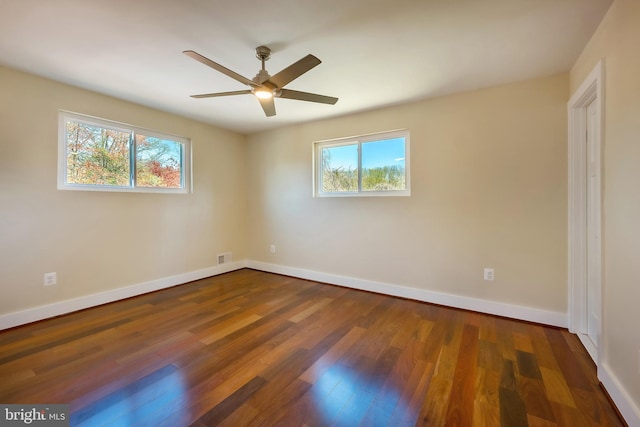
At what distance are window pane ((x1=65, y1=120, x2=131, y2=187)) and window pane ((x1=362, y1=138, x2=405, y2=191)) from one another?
3041 mm

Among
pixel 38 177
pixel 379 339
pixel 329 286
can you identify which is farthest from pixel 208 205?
pixel 379 339

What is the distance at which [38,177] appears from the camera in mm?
2561

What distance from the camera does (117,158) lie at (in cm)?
318

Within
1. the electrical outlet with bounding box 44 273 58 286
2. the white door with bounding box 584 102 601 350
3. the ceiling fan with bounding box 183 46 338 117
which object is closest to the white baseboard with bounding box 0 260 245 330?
the electrical outlet with bounding box 44 273 58 286

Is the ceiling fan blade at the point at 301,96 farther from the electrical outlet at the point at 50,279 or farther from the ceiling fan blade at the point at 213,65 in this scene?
the electrical outlet at the point at 50,279

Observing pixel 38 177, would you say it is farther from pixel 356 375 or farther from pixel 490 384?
pixel 490 384

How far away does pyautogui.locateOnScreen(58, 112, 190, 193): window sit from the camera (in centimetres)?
279

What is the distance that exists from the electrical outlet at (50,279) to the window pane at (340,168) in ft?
10.5

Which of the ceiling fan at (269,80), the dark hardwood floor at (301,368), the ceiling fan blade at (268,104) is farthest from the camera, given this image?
the ceiling fan blade at (268,104)

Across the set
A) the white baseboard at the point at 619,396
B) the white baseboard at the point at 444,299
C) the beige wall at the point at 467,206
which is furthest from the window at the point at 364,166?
the white baseboard at the point at 619,396

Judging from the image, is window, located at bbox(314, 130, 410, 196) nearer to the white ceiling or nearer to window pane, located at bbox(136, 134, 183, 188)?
the white ceiling

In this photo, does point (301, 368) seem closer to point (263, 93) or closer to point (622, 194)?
point (263, 93)

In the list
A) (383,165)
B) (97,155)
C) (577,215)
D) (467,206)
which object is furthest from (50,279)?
(577,215)

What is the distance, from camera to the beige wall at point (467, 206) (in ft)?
8.09
